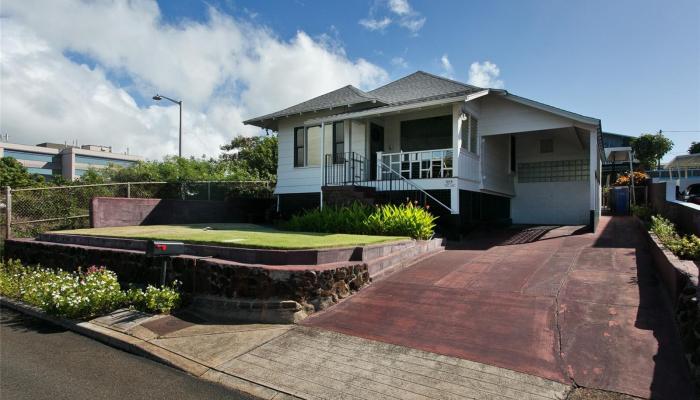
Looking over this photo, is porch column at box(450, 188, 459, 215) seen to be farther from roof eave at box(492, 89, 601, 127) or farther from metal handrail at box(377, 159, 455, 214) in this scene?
roof eave at box(492, 89, 601, 127)

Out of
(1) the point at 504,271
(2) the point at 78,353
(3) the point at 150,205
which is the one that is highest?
(3) the point at 150,205

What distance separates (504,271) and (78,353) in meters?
6.80

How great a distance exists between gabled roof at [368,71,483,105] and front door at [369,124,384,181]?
1.04m

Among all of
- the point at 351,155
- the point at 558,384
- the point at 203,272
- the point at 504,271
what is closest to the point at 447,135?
the point at 351,155

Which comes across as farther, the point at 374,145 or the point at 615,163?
the point at 615,163

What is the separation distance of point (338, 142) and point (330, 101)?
1.61m

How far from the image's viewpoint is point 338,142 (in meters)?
14.7

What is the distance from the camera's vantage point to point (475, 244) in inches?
432

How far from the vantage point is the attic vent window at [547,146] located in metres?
15.8

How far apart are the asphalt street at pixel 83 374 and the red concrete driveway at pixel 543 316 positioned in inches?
78.6

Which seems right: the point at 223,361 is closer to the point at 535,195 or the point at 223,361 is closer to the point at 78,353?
the point at 78,353

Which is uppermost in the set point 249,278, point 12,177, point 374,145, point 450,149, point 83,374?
point 12,177

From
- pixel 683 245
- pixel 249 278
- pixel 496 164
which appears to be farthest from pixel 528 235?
pixel 249 278

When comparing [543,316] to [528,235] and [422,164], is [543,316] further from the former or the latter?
[422,164]
